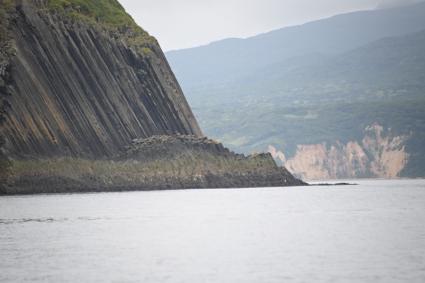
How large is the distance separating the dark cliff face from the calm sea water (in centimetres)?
2970

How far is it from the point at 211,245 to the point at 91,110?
270 feet

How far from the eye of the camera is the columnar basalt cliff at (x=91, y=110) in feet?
A: 374

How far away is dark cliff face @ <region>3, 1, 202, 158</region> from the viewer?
115m

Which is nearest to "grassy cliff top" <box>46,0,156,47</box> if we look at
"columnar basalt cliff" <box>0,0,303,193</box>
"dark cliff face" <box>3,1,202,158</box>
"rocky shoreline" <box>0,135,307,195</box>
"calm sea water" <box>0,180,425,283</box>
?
"columnar basalt cliff" <box>0,0,303,193</box>

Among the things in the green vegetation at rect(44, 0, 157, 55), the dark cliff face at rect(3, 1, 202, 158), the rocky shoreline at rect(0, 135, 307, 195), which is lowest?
the rocky shoreline at rect(0, 135, 307, 195)

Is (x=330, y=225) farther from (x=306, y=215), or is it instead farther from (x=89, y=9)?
(x=89, y=9)

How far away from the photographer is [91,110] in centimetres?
13250

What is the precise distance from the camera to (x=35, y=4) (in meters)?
133

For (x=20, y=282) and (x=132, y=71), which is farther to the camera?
(x=132, y=71)

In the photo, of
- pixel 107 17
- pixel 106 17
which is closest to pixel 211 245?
pixel 106 17

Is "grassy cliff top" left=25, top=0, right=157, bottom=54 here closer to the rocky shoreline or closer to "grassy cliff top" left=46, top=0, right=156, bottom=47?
"grassy cliff top" left=46, top=0, right=156, bottom=47

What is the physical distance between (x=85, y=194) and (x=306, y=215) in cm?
4892

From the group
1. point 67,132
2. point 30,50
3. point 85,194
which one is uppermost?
point 30,50

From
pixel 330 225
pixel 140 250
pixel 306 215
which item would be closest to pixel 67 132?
pixel 306 215
